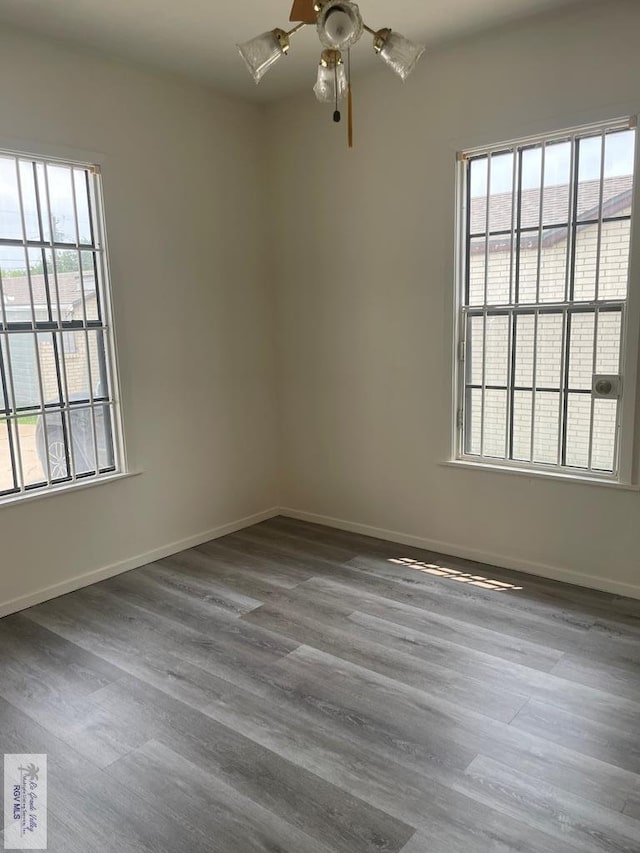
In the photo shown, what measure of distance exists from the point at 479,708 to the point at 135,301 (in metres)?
2.78

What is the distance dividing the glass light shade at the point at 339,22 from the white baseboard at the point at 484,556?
2.82 m

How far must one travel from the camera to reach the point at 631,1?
9.36 ft

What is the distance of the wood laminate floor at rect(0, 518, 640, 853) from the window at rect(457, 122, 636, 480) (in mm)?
820

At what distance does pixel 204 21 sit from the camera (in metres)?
3.04

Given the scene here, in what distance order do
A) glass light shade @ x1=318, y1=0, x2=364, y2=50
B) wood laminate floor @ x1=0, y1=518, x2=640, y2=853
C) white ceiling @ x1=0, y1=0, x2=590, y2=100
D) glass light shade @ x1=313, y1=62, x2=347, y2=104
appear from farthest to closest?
white ceiling @ x1=0, y1=0, x2=590, y2=100 < glass light shade @ x1=313, y1=62, x2=347, y2=104 < wood laminate floor @ x1=0, y1=518, x2=640, y2=853 < glass light shade @ x1=318, y1=0, x2=364, y2=50

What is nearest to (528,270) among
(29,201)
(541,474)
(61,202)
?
(541,474)

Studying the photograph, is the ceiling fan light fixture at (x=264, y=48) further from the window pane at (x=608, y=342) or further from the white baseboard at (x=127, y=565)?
the white baseboard at (x=127, y=565)

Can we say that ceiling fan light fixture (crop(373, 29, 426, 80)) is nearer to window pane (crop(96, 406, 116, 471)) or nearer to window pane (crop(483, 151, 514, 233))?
window pane (crop(483, 151, 514, 233))

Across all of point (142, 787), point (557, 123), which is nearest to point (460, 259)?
point (557, 123)

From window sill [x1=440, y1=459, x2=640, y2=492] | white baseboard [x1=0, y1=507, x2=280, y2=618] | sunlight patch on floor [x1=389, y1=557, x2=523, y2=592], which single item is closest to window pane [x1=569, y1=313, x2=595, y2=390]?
→ window sill [x1=440, y1=459, x2=640, y2=492]

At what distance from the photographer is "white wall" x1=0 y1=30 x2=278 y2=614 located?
10.6ft

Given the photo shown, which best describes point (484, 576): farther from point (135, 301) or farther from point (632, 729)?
point (135, 301)

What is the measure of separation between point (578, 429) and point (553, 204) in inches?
46.6

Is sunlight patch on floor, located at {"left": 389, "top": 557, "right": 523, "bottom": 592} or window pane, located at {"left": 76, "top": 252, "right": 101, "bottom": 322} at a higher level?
window pane, located at {"left": 76, "top": 252, "right": 101, "bottom": 322}
